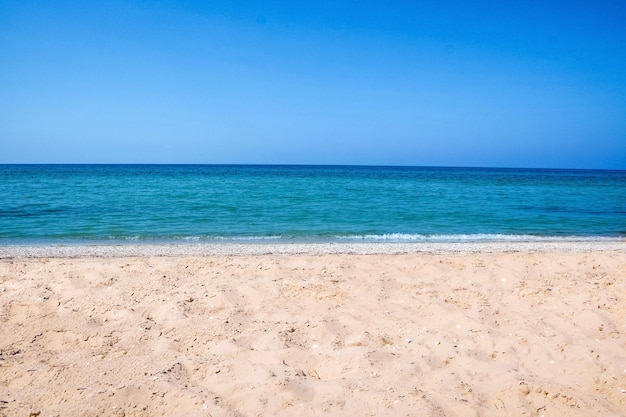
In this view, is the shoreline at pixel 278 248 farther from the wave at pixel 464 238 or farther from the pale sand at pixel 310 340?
the pale sand at pixel 310 340

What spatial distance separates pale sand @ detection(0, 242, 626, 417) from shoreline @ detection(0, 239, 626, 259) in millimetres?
2483

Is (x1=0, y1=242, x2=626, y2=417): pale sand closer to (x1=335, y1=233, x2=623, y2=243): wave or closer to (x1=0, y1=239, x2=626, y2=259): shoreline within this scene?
(x1=0, y1=239, x2=626, y2=259): shoreline

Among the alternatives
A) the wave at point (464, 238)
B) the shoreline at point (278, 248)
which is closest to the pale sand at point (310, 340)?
the shoreline at point (278, 248)

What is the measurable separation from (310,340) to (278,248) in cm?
632

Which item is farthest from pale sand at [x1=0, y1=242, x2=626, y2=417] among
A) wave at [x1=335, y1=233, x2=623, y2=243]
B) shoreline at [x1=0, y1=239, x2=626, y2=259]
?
wave at [x1=335, y1=233, x2=623, y2=243]

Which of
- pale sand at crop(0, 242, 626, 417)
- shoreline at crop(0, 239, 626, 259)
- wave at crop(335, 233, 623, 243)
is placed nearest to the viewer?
pale sand at crop(0, 242, 626, 417)

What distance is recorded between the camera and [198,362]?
13.4ft

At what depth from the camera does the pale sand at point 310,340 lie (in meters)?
3.48

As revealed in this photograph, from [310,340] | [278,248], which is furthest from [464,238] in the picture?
[310,340]

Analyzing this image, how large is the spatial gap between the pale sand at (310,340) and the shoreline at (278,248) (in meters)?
2.48

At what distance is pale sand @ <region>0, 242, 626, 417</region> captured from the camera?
3.48 m

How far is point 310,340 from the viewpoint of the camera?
4.66m

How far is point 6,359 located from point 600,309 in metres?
7.32

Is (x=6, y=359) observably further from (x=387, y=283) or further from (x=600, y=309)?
(x=600, y=309)
